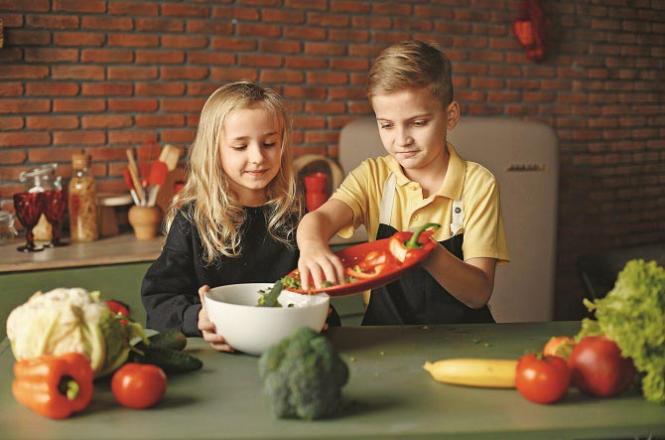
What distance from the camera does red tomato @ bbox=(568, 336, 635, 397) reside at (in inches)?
50.8

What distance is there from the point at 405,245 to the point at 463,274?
30 centimetres

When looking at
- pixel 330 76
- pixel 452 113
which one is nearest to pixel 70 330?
pixel 452 113

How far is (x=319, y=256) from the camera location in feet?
5.22

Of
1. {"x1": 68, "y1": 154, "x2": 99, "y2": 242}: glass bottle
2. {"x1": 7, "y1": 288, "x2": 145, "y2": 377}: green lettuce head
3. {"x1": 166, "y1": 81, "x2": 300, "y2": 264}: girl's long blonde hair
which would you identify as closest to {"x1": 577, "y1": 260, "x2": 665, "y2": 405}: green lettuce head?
{"x1": 7, "y1": 288, "x2": 145, "y2": 377}: green lettuce head

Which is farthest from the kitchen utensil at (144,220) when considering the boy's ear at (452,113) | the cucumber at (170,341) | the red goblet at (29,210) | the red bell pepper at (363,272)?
the red bell pepper at (363,272)

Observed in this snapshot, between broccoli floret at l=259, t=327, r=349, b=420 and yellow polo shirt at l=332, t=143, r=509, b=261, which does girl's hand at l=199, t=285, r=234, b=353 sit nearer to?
broccoli floret at l=259, t=327, r=349, b=420

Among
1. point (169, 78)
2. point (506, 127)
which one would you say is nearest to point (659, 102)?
point (506, 127)

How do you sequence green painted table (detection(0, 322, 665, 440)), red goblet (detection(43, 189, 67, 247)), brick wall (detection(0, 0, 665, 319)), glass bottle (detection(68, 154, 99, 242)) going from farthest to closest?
brick wall (detection(0, 0, 665, 319))
glass bottle (detection(68, 154, 99, 242))
red goblet (detection(43, 189, 67, 247))
green painted table (detection(0, 322, 665, 440))

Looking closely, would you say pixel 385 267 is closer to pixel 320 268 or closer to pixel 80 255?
pixel 320 268

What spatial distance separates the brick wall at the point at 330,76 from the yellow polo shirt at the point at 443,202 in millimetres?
1836

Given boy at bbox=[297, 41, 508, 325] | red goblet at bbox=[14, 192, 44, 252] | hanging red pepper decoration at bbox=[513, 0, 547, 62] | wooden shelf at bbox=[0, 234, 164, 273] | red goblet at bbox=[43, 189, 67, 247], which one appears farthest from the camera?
hanging red pepper decoration at bbox=[513, 0, 547, 62]

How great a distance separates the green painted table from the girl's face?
0.65 m

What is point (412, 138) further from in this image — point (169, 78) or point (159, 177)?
point (169, 78)

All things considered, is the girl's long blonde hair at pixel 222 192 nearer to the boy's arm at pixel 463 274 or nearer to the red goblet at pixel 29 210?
the boy's arm at pixel 463 274
